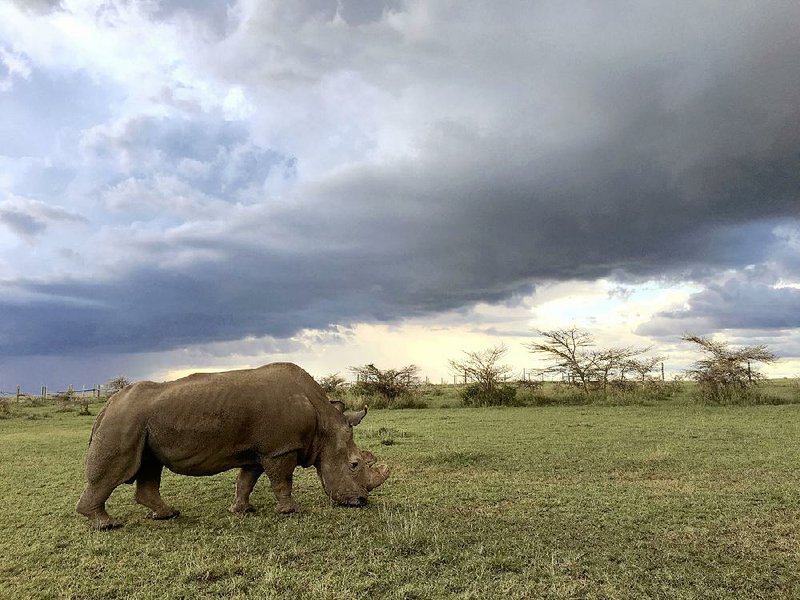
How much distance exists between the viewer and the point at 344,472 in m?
8.16

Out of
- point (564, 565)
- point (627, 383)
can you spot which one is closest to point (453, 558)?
point (564, 565)

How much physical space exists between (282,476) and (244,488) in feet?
A: 2.54

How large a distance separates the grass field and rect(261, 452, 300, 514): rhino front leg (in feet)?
0.80

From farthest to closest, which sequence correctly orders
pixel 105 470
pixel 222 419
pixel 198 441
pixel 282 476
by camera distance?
pixel 282 476, pixel 222 419, pixel 198 441, pixel 105 470

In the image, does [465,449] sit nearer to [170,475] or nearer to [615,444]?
[615,444]

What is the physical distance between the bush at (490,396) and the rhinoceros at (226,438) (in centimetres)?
2281

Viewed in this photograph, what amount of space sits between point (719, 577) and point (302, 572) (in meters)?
4.06

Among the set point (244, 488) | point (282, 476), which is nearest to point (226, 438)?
point (282, 476)

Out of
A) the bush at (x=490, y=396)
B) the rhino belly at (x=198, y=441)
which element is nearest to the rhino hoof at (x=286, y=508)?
the rhino belly at (x=198, y=441)

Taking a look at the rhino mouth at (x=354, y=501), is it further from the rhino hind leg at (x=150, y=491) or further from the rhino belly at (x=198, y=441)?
the rhino hind leg at (x=150, y=491)

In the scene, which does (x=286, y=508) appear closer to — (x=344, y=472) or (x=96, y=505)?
(x=344, y=472)

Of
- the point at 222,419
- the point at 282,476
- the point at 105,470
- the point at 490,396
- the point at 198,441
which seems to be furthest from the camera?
the point at 490,396

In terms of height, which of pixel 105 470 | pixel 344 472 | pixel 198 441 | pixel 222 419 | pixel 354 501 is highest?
pixel 222 419

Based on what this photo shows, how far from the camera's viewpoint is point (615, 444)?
1447cm
